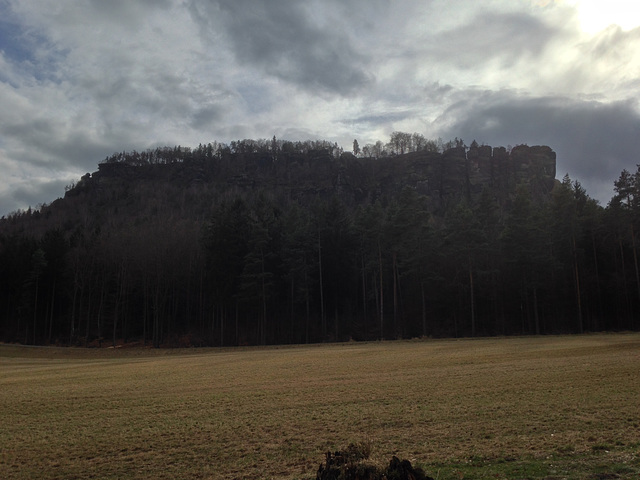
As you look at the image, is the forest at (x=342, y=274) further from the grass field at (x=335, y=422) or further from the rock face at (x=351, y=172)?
the rock face at (x=351, y=172)

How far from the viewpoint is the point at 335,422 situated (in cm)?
1304

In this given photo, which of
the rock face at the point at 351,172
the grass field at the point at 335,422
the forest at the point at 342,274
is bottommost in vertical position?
the grass field at the point at 335,422

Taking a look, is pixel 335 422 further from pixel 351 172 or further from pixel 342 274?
pixel 351 172

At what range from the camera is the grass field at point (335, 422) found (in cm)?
940

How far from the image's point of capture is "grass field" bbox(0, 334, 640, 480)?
9398 mm

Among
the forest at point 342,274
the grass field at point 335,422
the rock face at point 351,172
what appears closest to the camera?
the grass field at point 335,422

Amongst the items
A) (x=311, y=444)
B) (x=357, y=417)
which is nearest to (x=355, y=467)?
(x=311, y=444)

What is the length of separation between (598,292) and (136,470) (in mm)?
59258

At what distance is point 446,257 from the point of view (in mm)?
58844

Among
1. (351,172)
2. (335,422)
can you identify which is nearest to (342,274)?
(335,422)

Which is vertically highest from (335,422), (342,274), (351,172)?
(351,172)

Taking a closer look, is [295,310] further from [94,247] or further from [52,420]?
[52,420]

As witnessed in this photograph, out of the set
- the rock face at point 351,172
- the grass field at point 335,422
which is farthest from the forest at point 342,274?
the rock face at point 351,172

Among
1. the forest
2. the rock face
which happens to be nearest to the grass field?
the forest
